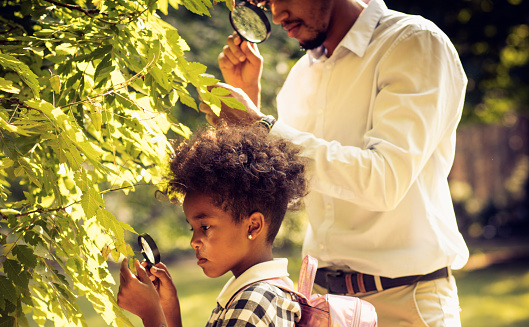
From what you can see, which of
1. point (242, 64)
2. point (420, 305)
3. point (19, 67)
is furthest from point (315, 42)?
point (19, 67)

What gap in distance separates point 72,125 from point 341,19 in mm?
1492

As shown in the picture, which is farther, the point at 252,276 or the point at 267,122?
the point at 267,122

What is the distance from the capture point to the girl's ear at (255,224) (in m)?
1.91

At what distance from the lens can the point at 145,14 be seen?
184 centimetres

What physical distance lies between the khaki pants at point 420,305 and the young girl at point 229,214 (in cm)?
56

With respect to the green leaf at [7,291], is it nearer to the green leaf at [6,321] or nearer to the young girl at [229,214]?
the green leaf at [6,321]

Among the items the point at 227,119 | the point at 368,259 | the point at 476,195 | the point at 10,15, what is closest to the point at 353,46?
the point at 227,119

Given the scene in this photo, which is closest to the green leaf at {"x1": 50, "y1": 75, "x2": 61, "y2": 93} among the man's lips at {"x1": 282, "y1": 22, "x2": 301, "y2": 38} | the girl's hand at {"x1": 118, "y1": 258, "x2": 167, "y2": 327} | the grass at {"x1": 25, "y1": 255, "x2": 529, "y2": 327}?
the girl's hand at {"x1": 118, "y1": 258, "x2": 167, "y2": 327}

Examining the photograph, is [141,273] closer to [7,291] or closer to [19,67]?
[7,291]

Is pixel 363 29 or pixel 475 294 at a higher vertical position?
pixel 363 29

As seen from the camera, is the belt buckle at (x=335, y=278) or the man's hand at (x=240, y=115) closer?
the man's hand at (x=240, y=115)

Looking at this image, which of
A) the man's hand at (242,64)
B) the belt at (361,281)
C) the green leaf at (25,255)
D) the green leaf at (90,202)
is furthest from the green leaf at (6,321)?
the man's hand at (242,64)

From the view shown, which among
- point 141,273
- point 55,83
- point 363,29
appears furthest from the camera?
point 363,29

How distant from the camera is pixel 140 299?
178 cm
